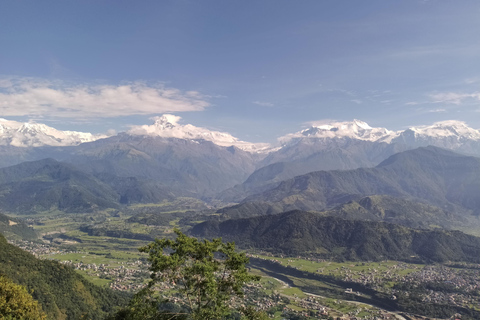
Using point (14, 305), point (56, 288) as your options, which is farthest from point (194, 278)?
point (56, 288)

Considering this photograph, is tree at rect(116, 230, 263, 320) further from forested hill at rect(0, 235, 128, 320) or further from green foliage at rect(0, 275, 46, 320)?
forested hill at rect(0, 235, 128, 320)

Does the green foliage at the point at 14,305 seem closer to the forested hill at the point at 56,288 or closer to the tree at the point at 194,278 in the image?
the tree at the point at 194,278

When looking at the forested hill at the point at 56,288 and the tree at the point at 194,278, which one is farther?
the forested hill at the point at 56,288

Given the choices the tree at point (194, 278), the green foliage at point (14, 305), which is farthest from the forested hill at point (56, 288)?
the tree at point (194, 278)

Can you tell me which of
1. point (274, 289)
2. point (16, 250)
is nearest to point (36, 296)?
point (16, 250)

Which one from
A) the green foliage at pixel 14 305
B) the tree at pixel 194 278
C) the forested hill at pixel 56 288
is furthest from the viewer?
the forested hill at pixel 56 288

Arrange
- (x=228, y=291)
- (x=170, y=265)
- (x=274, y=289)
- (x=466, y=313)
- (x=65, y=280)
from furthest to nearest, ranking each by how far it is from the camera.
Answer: (x=274, y=289) < (x=466, y=313) < (x=65, y=280) < (x=228, y=291) < (x=170, y=265)

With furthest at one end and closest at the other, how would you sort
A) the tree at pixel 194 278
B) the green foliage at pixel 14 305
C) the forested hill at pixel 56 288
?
the forested hill at pixel 56 288 < the green foliage at pixel 14 305 < the tree at pixel 194 278

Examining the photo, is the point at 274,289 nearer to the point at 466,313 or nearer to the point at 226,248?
the point at 466,313

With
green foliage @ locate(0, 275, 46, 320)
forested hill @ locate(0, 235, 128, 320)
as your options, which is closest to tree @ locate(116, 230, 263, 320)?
green foliage @ locate(0, 275, 46, 320)
